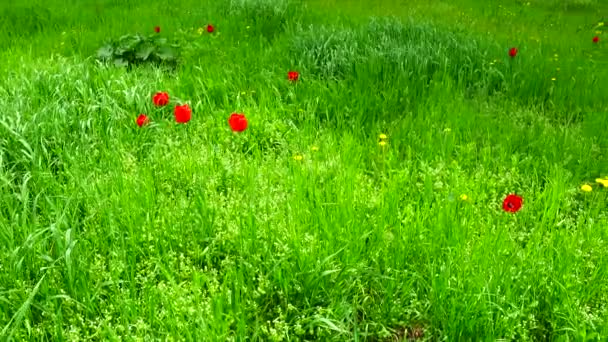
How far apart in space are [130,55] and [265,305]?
3.45m

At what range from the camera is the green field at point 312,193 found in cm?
207

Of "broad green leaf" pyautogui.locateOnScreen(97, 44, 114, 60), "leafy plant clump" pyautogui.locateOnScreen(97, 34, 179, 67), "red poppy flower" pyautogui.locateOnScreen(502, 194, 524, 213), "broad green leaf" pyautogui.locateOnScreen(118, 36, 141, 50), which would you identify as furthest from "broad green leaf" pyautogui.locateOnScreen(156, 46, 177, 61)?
"red poppy flower" pyautogui.locateOnScreen(502, 194, 524, 213)

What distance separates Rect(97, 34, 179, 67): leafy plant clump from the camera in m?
4.86

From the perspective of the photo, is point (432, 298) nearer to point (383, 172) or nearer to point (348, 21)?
point (383, 172)

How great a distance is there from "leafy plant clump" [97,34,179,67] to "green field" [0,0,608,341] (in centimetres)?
9

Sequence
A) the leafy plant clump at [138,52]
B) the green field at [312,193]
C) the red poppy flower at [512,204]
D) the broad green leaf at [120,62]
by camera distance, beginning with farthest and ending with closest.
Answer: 1. the leafy plant clump at [138,52]
2. the broad green leaf at [120,62]
3. the red poppy flower at [512,204]
4. the green field at [312,193]

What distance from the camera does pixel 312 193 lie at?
8.86 ft

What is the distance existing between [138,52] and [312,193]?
2.88 meters

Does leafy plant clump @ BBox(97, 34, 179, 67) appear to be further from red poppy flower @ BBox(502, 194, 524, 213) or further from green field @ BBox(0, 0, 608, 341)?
red poppy flower @ BBox(502, 194, 524, 213)

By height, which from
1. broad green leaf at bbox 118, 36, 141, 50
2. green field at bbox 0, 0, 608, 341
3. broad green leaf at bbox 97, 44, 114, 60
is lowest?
green field at bbox 0, 0, 608, 341

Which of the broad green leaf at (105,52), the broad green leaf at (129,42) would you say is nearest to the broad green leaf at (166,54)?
the broad green leaf at (129,42)

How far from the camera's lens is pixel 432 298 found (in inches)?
82.9

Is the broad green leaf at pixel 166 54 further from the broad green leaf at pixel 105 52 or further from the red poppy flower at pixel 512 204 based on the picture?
the red poppy flower at pixel 512 204

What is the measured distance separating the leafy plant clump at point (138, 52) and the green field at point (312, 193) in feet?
0.29
